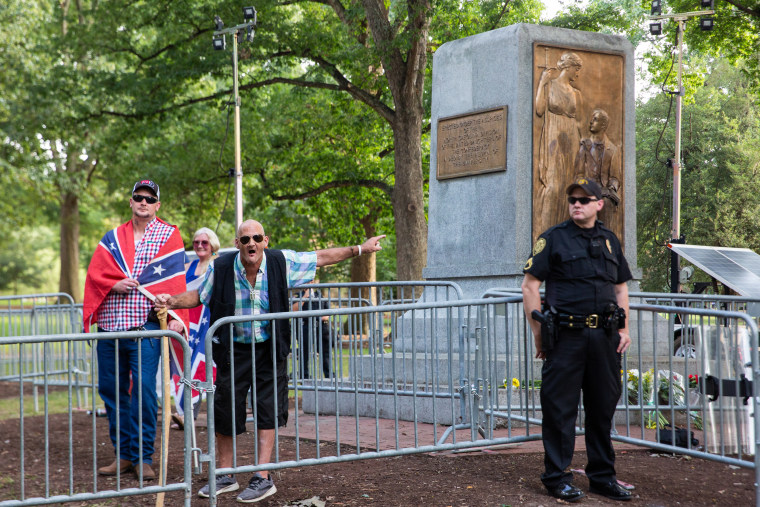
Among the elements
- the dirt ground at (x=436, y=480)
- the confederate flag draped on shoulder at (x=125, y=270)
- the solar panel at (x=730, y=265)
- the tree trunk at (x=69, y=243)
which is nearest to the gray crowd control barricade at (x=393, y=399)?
the dirt ground at (x=436, y=480)

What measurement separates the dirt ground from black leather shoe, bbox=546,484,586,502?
5cm

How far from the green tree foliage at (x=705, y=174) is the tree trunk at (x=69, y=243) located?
19.2 m

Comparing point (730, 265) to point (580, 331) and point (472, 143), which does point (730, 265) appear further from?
point (580, 331)

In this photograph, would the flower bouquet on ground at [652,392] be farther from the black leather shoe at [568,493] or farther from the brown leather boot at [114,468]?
the brown leather boot at [114,468]

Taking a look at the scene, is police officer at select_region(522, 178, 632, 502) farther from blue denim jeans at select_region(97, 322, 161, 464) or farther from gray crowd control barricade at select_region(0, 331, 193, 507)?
blue denim jeans at select_region(97, 322, 161, 464)

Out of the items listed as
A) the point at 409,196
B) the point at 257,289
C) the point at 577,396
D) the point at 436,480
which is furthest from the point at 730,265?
the point at 257,289

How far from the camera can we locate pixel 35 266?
205ft

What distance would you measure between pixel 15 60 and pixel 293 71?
8.34 meters

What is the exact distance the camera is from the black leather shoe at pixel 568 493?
5332mm

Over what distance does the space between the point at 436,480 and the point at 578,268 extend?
1.69m

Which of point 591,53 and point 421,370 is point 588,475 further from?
point 591,53

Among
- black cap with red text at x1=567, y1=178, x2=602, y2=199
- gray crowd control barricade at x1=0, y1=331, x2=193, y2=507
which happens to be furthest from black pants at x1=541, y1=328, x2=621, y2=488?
gray crowd control barricade at x1=0, y1=331, x2=193, y2=507

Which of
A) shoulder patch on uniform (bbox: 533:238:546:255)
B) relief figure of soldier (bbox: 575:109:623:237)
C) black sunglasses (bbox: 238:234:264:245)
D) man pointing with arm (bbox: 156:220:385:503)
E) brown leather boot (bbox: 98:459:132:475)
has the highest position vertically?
relief figure of soldier (bbox: 575:109:623:237)

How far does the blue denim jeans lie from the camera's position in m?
6.40
